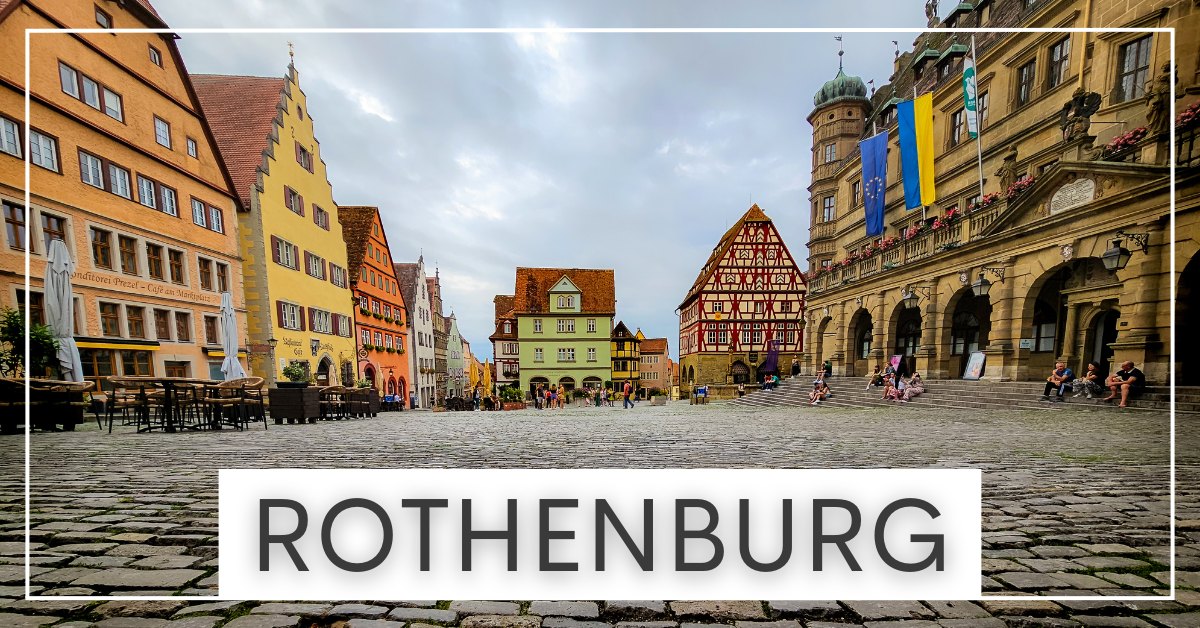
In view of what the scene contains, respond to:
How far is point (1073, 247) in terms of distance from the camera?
368cm

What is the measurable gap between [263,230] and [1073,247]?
7450mm

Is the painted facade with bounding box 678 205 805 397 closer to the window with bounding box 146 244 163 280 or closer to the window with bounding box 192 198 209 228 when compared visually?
the window with bounding box 192 198 209 228

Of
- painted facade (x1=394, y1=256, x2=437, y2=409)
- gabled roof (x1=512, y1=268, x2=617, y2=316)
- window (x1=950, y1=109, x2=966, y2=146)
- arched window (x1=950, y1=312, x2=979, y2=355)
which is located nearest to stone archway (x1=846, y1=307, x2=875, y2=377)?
window (x1=950, y1=109, x2=966, y2=146)

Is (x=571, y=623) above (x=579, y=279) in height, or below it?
below

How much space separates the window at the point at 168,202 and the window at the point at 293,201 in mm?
841

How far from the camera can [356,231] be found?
16.1 feet

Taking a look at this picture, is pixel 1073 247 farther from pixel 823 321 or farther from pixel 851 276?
pixel 823 321

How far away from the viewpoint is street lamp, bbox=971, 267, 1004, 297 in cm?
446

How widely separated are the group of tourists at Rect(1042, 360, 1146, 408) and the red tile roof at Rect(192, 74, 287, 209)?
619cm

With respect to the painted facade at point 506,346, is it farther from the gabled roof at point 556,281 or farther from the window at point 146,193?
the window at point 146,193

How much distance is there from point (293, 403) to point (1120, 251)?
8693 mm

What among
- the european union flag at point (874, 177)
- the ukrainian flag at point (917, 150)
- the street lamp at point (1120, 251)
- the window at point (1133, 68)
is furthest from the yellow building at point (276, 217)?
the european union flag at point (874, 177)

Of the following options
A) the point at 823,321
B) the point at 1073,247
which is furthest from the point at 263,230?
the point at 823,321

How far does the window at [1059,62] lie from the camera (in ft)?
9.59
